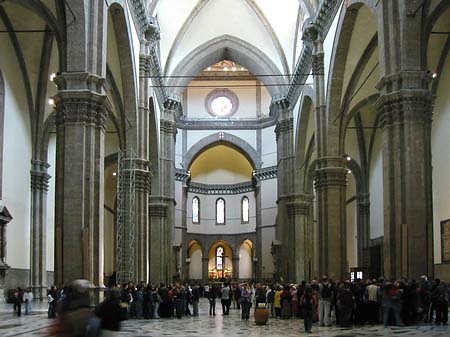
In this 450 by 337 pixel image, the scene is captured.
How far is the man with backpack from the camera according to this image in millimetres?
19750

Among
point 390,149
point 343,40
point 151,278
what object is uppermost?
point 343,40

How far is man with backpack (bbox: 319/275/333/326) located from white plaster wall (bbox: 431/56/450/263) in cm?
757

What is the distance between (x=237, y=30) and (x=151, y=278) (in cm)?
1639

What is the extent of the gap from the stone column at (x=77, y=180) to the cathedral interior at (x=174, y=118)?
0.04 m

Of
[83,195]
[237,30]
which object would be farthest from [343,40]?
[237,30]

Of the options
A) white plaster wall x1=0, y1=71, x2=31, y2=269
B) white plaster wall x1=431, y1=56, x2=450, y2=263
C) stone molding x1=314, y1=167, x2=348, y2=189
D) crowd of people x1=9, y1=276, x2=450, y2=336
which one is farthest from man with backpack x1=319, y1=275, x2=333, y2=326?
white plaster wall x1=0, y1=71, x2=31, y2=269

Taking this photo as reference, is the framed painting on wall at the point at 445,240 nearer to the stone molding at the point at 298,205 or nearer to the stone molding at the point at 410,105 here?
the stone molding at the point at 410,105

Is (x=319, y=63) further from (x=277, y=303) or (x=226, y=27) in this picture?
(x=226, y=27)

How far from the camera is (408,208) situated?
1856 centimetres

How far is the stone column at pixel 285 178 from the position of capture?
1706 inches

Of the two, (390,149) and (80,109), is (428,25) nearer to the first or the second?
(390,149)

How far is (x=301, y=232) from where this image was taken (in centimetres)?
4269

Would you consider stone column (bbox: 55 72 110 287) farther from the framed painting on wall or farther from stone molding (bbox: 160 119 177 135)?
stone molding (bbox: 160 119 177 135)

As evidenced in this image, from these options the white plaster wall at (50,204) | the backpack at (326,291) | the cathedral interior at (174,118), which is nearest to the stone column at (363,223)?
the cathedral interior at (174,118)
